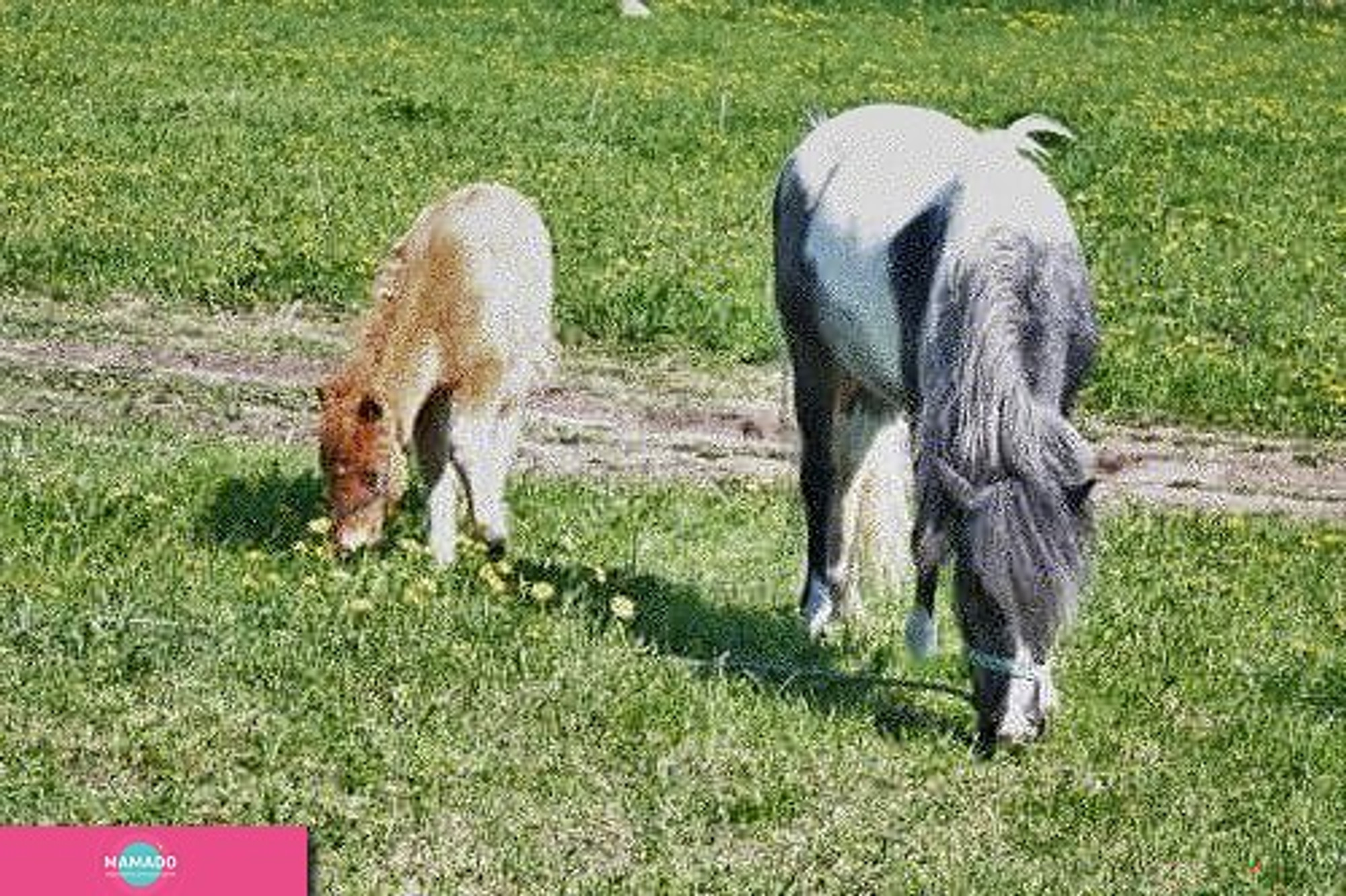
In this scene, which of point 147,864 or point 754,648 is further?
point 754,648

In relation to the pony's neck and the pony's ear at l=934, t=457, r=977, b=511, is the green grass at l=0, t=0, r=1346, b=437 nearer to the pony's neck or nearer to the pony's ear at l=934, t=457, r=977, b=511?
the pony's neck

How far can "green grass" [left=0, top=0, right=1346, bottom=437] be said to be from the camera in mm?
14688

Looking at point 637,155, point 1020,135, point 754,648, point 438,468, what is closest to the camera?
point 754,648

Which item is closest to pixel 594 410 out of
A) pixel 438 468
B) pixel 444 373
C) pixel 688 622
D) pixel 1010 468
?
pixel 438 468

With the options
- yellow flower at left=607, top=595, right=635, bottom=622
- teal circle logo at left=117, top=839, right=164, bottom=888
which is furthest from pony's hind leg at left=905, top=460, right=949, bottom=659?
teal circle logo at left=117, top=839, right=164, bottom=888

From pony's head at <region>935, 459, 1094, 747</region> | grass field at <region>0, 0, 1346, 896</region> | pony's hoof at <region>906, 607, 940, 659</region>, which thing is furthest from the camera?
pony's hoof at <region>906, 607, 940, 659</region>

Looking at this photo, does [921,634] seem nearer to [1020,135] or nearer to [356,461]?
[1020,135]

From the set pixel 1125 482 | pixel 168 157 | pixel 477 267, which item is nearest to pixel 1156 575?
pixel 1125 482

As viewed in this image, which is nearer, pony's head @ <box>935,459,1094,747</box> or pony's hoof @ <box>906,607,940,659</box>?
pony's head @ <box>935,459,1094,747</box>

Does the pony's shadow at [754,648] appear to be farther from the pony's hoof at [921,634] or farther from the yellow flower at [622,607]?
the pony's hoof at [921,634]

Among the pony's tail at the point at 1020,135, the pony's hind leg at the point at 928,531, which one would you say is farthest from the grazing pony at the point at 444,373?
the pony's hind leg at the point at 928,531

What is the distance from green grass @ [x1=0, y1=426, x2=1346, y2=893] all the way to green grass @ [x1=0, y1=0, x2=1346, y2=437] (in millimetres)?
4601

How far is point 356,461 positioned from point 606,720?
1.74 meters

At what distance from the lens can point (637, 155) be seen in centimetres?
1969
